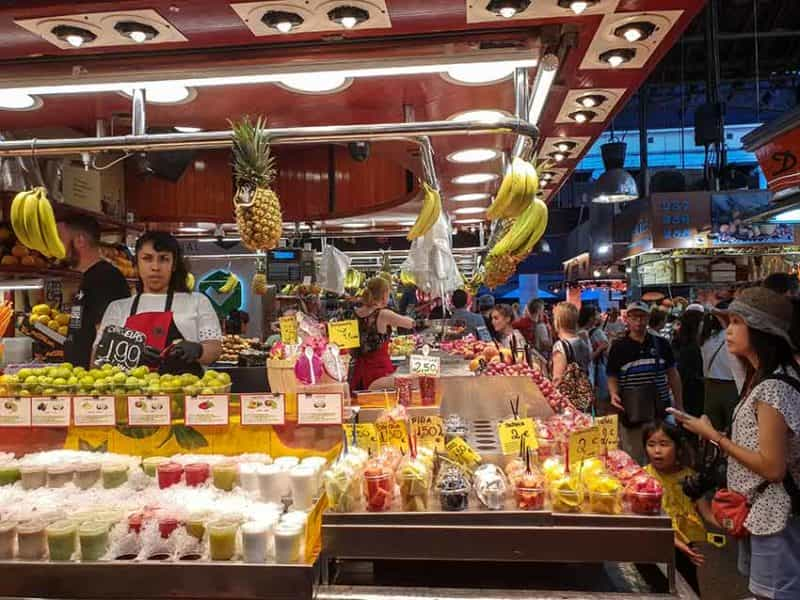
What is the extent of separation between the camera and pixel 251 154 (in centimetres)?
307

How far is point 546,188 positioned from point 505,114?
2609 millimetres

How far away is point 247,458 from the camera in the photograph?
102 inches

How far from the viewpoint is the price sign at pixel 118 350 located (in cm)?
328

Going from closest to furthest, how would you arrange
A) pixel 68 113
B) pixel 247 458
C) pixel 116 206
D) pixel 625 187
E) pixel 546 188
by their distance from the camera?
pixel 247 458 < pixel 68 113 < pixel 546 188 < pixel 116 206 < pixel 625 187

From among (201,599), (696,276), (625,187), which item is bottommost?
(201,599)

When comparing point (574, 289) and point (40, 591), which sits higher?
point (574, 289)

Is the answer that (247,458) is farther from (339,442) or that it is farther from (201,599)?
(201,599)

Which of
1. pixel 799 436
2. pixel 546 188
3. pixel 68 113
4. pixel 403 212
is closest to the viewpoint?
pixel 799 436

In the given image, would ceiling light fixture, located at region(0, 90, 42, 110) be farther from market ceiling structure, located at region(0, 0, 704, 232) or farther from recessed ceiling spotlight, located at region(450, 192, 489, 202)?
recessed ceiling spotlight, located at region(450, 192, 489, 202)

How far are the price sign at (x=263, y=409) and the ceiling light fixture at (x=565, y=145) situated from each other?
9.94ft

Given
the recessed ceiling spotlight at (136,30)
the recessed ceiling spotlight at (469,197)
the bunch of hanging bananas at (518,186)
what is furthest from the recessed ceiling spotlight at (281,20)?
the recessed ceiling spotlight at (469,197)

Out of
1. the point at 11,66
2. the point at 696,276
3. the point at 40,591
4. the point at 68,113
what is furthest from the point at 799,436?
the point at 696,276

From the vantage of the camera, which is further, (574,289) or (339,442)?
(574,289)

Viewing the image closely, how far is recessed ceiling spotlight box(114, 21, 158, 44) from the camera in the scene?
2.63 m
